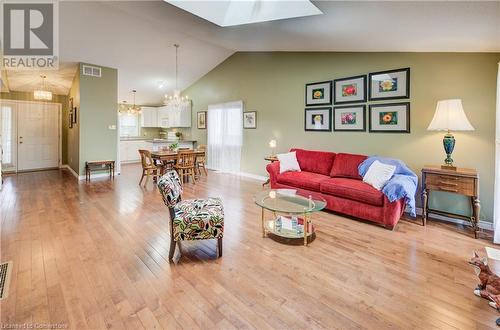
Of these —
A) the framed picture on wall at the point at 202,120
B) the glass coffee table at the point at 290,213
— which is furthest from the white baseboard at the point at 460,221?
the framed picture on wall at the point at 202,120

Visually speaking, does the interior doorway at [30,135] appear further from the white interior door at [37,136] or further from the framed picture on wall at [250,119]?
the framed picture on wall at [250,119]

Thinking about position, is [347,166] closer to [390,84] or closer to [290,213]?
[390,84]

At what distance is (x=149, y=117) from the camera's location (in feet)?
31.9

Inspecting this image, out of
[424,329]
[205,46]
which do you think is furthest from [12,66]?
[424,329]

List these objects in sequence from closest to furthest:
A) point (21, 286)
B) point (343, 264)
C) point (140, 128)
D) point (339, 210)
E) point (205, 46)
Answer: point (21, 286), point (343, 264), point (339, 210), point (205, 46), point (140, 128)

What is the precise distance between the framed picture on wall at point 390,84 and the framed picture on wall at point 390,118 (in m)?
0.14

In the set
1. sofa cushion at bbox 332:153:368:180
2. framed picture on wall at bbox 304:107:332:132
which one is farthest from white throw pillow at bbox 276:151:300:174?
framed picture on wall at bbox 304:107:332:132

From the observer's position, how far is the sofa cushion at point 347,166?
398 centimetres

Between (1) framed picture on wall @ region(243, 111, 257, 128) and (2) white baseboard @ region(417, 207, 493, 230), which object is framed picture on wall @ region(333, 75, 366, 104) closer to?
(2) white baseboard @ region(417, 207, 493, 230)

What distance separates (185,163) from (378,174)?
13.4 feet

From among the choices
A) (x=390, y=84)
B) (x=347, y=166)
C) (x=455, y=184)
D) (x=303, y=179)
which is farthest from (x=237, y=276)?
(x=390, y=84)

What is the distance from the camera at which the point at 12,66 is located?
5375 mm

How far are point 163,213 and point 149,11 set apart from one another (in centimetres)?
339

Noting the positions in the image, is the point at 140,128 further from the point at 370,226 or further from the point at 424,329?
the point at 424,329
